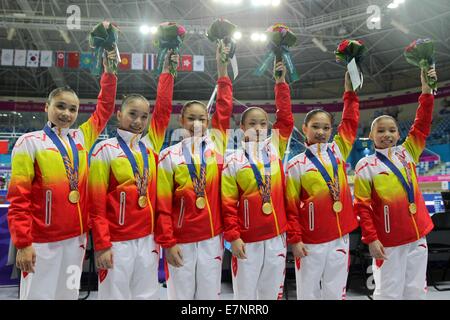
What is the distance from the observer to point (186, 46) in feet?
55.4

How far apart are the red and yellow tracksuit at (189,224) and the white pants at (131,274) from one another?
0.11m

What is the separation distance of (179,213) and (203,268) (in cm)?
37

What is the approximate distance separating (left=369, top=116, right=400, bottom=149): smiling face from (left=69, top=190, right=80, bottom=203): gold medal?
2133 mm

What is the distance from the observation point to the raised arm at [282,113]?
2798 mm

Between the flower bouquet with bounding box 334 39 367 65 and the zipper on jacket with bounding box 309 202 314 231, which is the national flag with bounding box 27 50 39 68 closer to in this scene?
the flower bouquet with bounding box 334 39 367 65

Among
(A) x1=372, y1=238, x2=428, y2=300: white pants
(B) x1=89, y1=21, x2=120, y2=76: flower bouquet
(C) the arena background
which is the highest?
(C) the arena background

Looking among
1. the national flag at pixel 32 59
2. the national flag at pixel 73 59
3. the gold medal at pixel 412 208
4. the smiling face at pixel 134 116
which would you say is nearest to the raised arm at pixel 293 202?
the gold medal at pixel 412 208

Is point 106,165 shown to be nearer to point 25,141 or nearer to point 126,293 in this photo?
point 25,141

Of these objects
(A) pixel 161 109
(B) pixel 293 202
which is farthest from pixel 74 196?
(B) pixel 293 202

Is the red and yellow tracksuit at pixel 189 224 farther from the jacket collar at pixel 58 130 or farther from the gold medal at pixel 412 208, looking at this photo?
the gold medal at pixel 412 208

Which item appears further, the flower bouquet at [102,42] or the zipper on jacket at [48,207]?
the flower bouquet at [102,42]

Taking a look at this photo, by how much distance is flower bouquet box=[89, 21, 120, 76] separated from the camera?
2629 millimetres

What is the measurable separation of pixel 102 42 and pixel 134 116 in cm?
58

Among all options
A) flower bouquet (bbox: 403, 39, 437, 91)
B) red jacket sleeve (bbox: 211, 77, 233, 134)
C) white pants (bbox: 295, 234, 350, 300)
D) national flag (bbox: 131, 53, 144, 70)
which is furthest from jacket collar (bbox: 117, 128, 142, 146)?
national flag (bbox: 131, 53, 144, 70)
